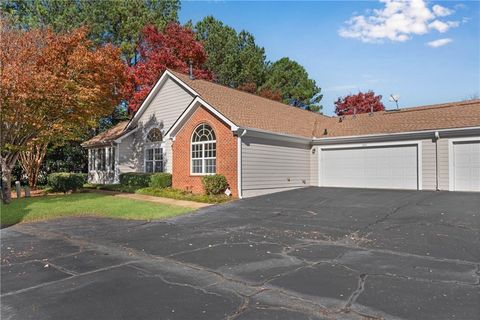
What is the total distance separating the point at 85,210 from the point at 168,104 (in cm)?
1050

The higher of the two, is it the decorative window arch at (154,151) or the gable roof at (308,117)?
the gable roof at (308,117)

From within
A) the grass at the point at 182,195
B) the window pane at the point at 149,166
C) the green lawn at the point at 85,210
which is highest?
the window pane at the point at 149,166

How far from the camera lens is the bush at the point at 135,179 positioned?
21.6m

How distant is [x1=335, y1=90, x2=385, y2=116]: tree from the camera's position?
40.4 metres

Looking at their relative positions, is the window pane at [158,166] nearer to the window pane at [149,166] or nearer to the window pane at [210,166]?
the window pane at [149,166]

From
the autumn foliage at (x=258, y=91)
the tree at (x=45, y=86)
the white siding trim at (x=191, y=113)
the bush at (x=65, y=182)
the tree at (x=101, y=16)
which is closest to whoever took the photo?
the tree at (x=45, y=86)

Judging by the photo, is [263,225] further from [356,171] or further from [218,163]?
[356,171]

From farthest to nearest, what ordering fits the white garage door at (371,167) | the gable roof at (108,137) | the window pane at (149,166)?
1. the gable roof at (108,137)
2. the window pane at (149,166)
3. the white garage door at (371,167)

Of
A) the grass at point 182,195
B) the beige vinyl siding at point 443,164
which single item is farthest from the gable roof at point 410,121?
the grass at point 182,195

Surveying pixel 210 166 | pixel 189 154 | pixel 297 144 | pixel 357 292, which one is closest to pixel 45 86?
pixel 189 154

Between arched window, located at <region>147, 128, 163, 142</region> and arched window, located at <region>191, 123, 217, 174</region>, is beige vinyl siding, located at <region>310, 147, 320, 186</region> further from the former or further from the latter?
arched window, located at <region>147, 128, 163, 142</region>

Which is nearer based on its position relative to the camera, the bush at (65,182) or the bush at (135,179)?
the bush at (65,182)

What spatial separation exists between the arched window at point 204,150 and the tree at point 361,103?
84.4 feet

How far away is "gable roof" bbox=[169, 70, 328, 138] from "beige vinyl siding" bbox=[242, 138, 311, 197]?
0.76m
